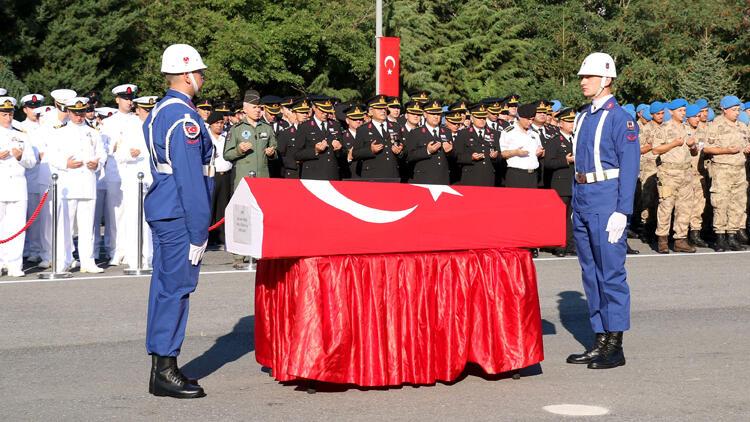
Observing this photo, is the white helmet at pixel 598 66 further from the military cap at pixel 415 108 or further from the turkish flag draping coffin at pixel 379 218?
the military cap at pixel 415 108

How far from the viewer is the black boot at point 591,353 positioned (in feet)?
29.0

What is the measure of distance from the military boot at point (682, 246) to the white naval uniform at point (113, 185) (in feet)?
26.2

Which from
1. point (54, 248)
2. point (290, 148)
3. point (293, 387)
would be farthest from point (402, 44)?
point (293, 387)

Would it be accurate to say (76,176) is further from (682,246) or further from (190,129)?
(682,246)

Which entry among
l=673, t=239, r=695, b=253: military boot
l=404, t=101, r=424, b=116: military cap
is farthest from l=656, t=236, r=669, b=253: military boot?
l=404, t=101, r=424, b=116: military cap

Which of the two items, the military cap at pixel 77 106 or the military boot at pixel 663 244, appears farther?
the military boot at pixel 663 244

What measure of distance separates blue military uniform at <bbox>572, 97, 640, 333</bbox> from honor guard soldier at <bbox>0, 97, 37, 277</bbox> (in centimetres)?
775

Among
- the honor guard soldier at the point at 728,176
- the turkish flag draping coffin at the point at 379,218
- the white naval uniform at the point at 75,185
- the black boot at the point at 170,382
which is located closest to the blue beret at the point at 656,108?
the honor guard soldier at the point at 728,176

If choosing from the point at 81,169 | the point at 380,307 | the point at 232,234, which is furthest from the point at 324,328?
the point at 81,169

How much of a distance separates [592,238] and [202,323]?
376 centimetres

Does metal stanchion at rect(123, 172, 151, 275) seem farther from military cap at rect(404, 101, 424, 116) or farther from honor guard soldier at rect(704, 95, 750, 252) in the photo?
honor guard soldier at rect(704, 95, 750, 252)

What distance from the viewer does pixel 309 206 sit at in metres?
7.77

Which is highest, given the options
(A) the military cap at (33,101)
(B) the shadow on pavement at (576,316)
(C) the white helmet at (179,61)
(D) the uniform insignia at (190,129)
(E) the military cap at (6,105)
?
(C) the white helmet at (179,61)

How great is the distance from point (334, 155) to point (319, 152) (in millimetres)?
358
